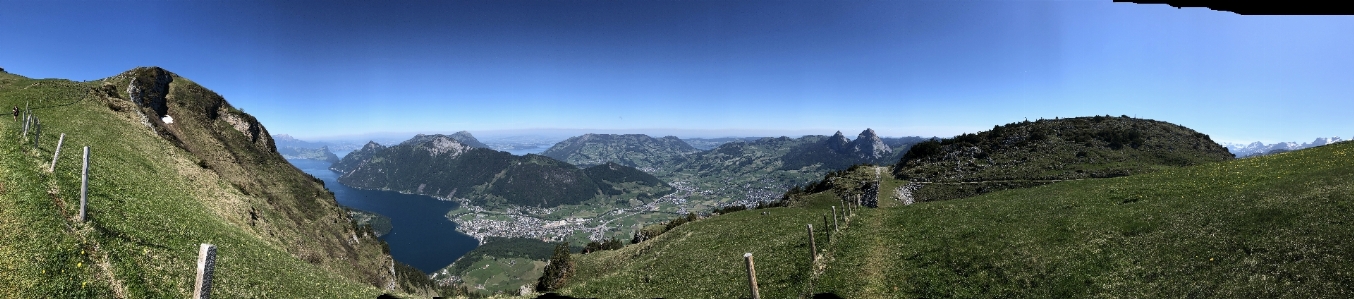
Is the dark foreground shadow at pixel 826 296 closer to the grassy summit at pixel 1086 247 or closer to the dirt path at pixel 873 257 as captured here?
the grassy summit at pixel 1086 247

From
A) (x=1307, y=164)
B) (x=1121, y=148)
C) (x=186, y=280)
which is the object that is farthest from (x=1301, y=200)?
(x=1121, y=148)

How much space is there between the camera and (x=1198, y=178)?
103 ft

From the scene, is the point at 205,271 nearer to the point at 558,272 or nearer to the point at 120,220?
the point at 120,220

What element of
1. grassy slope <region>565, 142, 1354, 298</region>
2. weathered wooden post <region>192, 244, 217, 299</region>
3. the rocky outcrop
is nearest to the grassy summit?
grassy slope <region>565, 142, 1354, 298</region>

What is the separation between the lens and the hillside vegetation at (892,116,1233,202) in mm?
59062

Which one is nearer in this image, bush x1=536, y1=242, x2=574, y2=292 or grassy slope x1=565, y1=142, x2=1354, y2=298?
grassy slope x1=565, y1=142, x2=1354, y2=298

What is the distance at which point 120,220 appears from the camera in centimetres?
2239

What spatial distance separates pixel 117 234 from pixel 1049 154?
92.5 m

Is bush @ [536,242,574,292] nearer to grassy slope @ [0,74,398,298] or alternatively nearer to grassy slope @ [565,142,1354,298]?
grassy slope @ [565,142,1354,298]

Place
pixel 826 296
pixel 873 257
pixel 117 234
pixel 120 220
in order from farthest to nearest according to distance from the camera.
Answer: pixel 873 257
pixel 120 220
pixel 117 234
pixel 826 296

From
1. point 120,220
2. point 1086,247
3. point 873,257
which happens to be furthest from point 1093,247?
point 120,220

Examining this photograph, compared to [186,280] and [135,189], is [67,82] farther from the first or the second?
Answer: [186,280]

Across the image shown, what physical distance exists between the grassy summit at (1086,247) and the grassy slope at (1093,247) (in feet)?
0.24

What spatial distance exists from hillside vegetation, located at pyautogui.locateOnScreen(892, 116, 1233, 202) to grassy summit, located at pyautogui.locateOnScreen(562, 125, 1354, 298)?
23.2 m
